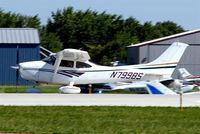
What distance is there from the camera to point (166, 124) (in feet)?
50.5

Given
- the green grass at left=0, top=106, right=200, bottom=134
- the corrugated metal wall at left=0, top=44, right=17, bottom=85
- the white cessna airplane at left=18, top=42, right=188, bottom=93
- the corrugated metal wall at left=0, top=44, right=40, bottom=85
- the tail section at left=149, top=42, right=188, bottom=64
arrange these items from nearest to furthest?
the green grass at left=0, top=106, right=200, bottom=134, the white cessna airplane at left=18, top=42, right=188, bottom=93, the tail section at left=149, top=42, right=188, bottom=64, the corrugated metal wall at left=0, top=44, right=40, bottom=85, the corrugated metal wall at left=0, top=44, right=17, bottom=85

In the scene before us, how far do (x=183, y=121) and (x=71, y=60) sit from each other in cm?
2011

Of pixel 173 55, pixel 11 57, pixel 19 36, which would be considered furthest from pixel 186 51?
pixel 173 55

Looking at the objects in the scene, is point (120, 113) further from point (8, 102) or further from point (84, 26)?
point (84, 26)

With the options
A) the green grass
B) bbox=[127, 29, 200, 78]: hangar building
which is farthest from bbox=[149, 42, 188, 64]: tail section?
bbox=[127, 29, 200, 78]: hangar building

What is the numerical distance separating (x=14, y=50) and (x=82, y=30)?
92.9ft

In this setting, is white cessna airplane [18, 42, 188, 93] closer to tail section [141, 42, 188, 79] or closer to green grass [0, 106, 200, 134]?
tail section [141, 42, 188, 79]

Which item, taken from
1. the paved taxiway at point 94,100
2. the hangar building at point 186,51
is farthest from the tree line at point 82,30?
the paved taxiway at point 94,100

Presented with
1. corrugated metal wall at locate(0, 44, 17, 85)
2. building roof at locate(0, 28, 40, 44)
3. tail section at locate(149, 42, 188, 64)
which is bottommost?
corrugated metal wall at locate(0, 44, 17, 85)

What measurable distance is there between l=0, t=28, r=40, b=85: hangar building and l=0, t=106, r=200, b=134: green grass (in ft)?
103

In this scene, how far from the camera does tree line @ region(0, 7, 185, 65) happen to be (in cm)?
7138

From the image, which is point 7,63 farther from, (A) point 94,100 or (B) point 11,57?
(A) point 94,100

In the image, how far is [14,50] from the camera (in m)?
50.8

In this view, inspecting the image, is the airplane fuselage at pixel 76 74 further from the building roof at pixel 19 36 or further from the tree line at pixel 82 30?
the tree line at pixel 82 30
